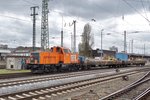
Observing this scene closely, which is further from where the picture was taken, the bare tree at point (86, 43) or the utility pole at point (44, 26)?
the bare tree at point (86, 43)

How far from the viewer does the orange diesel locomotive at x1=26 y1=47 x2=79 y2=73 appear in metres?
33.3

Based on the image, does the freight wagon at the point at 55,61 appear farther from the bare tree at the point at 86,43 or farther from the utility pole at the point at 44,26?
the bare tree at the point at 86,43

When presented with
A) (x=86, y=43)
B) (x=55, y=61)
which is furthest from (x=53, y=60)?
(x=86, y=43)

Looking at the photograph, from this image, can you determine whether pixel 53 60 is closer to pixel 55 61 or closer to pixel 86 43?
pixel 55 61

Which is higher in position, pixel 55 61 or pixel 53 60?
pixel 53 60

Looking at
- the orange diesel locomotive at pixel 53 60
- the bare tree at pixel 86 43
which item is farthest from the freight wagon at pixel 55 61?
the bare tree at pixel 86 43

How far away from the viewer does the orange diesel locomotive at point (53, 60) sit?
33306mm

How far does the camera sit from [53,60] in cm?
3519

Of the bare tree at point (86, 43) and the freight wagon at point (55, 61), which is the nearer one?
the freight wagon at point (55, 61)

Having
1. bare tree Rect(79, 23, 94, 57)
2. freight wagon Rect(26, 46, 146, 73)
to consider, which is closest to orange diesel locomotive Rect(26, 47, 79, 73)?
freight wagon Rect(26, 46, 146, 73)

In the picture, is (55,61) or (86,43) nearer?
(55,61)

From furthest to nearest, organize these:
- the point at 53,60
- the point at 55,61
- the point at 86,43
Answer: the point at 86,43, the point at 55,61, the point at 53,60

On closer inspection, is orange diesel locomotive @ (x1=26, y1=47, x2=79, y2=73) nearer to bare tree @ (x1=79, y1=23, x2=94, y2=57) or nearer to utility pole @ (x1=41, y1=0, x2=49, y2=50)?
utility pole @ (x1=41, y1=0, x2=49, y2=50)

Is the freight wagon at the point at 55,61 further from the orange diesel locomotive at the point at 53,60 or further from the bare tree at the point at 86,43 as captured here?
the bare tree at the point at 86,43
